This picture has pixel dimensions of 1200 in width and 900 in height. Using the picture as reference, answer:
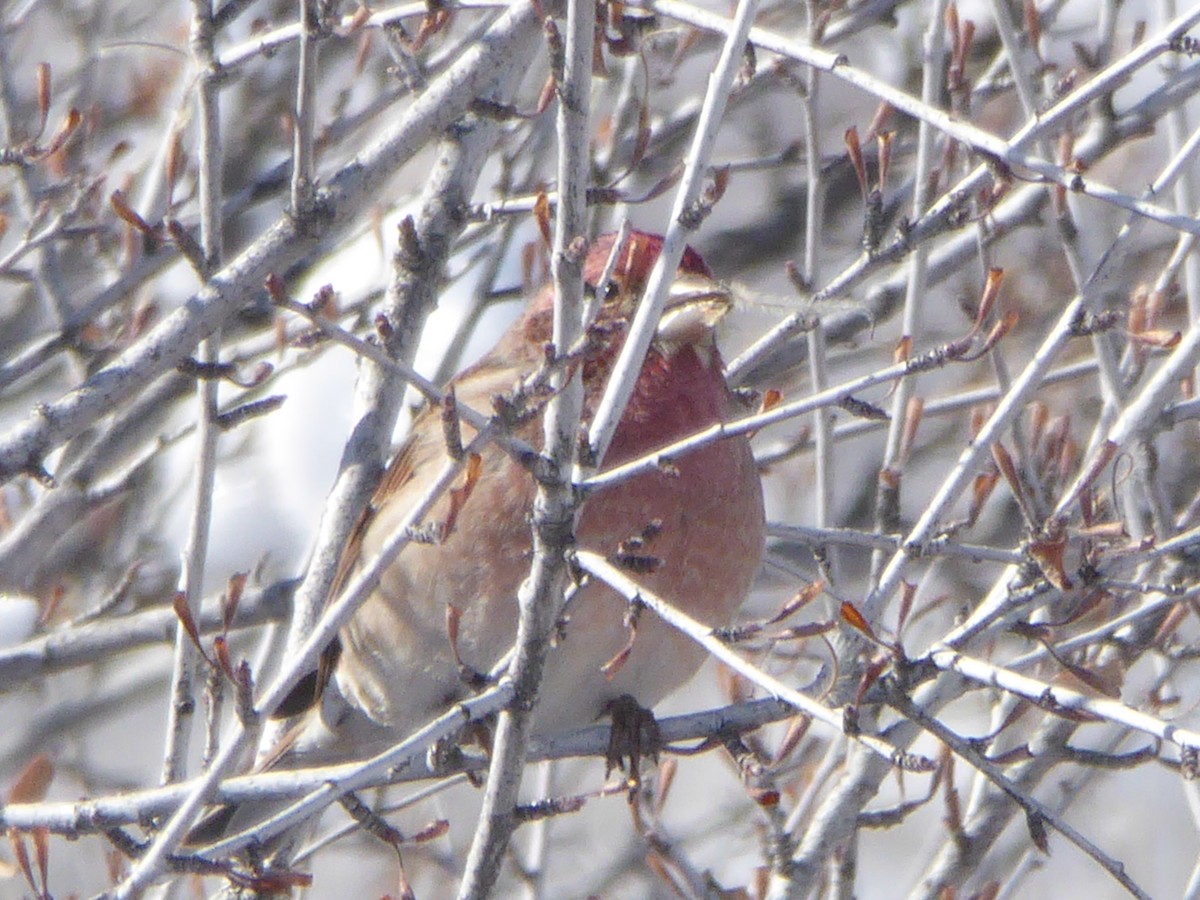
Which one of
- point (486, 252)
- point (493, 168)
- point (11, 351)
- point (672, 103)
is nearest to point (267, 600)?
Answer: point (486, 252)

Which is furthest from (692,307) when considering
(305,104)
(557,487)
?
(557,487)

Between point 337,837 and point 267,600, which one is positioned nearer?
point 337,837

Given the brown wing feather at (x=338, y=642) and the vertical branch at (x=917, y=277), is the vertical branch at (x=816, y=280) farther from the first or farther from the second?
the brown wing feather at (x=338, y=642)

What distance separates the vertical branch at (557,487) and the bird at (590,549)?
0.82 m

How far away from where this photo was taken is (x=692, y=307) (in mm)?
4613

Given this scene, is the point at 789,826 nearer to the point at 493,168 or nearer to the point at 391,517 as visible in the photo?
the point at 391,517

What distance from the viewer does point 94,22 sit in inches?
295

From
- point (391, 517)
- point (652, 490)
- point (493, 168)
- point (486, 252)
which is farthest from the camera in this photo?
point (493, 168)

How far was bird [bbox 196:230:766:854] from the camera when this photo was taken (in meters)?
4.73

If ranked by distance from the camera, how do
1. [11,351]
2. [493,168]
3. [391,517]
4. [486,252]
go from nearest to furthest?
[391,517] → [486,252] → [11,351] → [493,168]

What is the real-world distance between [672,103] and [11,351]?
3.40 m

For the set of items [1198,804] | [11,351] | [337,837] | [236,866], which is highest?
[11,351]

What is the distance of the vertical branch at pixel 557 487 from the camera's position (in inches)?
123

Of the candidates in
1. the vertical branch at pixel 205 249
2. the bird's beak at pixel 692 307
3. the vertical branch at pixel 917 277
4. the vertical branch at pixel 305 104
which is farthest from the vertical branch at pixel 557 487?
the vertical branch at pixel 917 277
